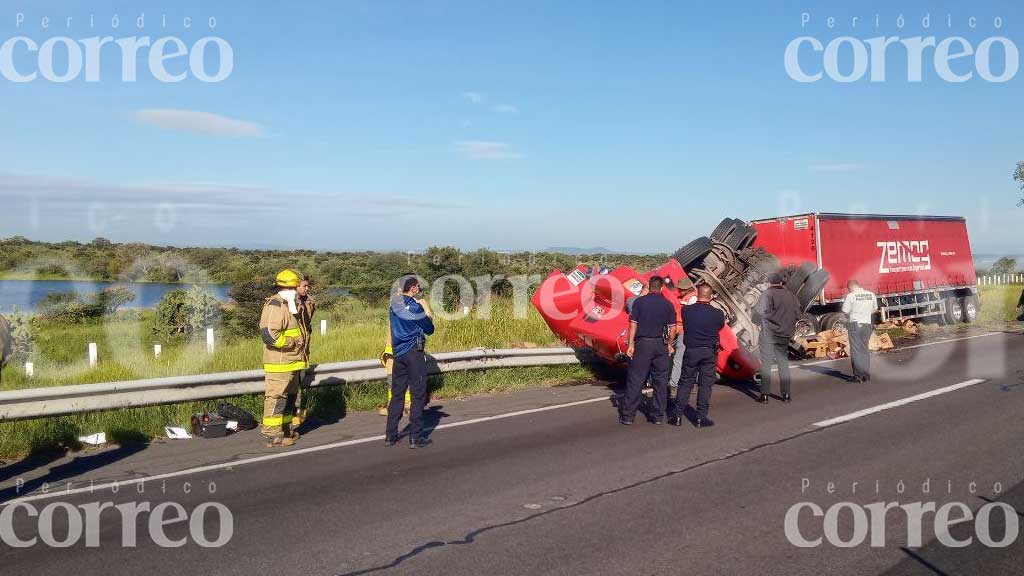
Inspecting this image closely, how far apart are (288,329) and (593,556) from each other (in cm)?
492

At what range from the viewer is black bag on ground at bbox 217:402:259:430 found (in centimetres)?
939

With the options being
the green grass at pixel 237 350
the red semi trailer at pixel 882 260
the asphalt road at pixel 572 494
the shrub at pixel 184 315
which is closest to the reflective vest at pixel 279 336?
the asphalt road at pixel 572 494

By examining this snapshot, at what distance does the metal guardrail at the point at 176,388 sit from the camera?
8227 mm

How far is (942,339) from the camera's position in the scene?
2088 cm

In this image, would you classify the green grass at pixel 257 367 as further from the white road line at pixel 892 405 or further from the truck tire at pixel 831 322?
the truck tire at pixel 831 322

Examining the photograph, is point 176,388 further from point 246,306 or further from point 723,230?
point 246,306

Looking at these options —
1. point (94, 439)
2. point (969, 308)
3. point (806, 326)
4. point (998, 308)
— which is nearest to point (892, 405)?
point (806, 326)

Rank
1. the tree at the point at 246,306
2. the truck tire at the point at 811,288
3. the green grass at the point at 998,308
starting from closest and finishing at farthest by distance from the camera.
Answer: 1. the truck tire at the point at 811,288
2. the green grass at the point at 998,308
3. the tree at the point at 246,306

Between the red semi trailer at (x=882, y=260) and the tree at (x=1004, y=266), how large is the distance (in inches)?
1515

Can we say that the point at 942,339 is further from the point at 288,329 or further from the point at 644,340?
the point at 288,329

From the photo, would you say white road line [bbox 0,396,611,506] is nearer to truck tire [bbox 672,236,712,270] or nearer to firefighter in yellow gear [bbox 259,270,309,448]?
firefighter in yellow gear [bbox 259,270,309,448]

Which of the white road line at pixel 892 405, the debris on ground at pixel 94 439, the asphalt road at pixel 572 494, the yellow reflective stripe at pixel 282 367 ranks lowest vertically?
the white road line at pixel 892 405

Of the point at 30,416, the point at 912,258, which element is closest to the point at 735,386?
the point at 30,416

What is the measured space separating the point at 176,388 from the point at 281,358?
1515 mm
